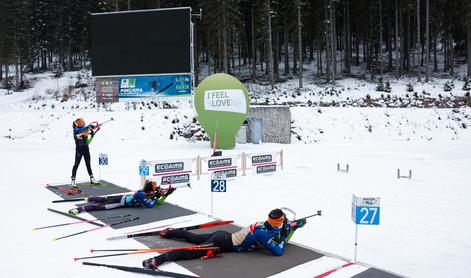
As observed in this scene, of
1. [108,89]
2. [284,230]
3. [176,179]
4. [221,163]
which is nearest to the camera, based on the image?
[284,230]

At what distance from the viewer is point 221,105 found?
2073cm

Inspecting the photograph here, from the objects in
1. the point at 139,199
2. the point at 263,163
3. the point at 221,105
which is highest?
the point at 221,105

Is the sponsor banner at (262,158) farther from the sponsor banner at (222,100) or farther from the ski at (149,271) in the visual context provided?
the ski at (149,271)

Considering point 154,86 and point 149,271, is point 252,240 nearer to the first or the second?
point 149,271

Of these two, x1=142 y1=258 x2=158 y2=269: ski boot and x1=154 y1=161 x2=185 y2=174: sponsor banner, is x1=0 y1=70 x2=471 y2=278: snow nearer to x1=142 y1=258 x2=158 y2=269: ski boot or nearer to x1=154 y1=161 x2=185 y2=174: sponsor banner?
x1=142 y1=258 x2=158 y2=269: ski boot

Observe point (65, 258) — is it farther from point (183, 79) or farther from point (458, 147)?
point (458, 147)

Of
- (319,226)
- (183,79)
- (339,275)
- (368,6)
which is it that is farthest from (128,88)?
(368,6)

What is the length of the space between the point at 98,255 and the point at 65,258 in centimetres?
53

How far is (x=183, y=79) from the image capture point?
25297 millimetres

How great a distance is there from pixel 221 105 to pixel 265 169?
→ 6899 mm

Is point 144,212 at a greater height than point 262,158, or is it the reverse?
point 262,158

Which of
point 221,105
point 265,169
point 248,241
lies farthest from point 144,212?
point 221,105

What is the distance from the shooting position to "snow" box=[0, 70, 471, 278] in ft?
22.2

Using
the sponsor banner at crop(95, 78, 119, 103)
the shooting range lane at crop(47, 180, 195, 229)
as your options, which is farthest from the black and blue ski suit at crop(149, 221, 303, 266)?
the sponsor banner at crop(95, 78, 119, 103)
